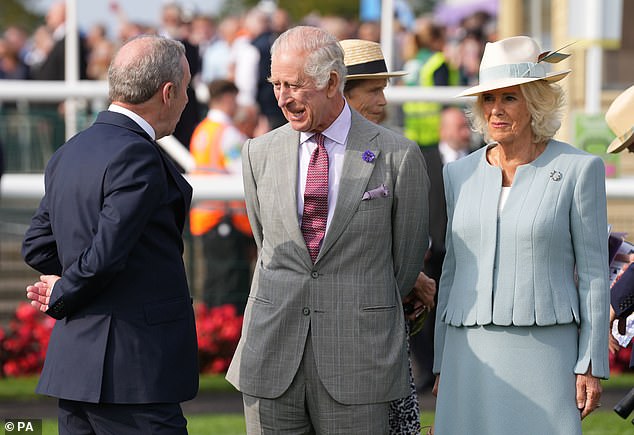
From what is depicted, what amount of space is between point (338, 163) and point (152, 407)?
1.13 m

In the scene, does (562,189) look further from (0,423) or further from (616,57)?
(616,57)

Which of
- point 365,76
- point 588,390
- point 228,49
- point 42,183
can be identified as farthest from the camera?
point 228,49

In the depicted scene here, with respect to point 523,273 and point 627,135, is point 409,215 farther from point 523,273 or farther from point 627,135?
point 627,135

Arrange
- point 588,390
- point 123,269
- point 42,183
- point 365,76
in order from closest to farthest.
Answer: point 123,269 < point 588,390 < point 365,76 < point 42,183

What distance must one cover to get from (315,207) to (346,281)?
0.30m

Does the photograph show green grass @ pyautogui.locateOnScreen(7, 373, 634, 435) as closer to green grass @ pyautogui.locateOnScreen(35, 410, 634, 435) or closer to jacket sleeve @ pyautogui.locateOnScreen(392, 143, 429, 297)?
green grass @ pyautogui.locateOnScreen(35, 410, 634, 435)

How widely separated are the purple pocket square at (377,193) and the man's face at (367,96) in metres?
0.85

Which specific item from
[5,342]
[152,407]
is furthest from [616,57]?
[152,407]

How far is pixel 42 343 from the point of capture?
Answer: 9.63 metres

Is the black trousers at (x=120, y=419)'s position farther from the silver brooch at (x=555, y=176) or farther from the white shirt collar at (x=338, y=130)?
the silver brooch at (x=555, y=176)

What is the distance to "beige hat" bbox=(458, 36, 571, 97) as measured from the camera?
14.6 ft

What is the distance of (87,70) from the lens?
1213 centimetres

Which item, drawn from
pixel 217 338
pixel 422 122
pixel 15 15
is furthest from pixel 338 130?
pixel 15 15

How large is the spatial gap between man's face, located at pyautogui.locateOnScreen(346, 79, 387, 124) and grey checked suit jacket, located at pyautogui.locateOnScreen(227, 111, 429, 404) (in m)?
0.67
